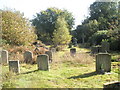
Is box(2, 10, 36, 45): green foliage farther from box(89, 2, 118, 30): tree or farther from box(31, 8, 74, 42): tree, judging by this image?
box(31, 8, 74, 42): tree

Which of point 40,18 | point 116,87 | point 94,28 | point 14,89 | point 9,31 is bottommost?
point 14,89

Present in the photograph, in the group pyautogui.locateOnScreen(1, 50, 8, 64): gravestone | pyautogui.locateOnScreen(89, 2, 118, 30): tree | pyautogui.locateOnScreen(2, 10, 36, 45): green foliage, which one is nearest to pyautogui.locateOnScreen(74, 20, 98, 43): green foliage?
pyautogui.locateOnScreen(89, 2, 118, 30): tree

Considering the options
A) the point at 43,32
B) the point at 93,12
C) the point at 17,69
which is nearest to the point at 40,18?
the point at 43,32

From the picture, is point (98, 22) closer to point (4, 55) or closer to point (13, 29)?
point (13, 29)

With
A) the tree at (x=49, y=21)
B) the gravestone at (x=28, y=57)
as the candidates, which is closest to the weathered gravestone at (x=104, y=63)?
the gravestone at (x=28, y=57)

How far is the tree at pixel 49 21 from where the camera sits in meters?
35.2

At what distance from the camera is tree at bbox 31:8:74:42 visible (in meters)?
35.2

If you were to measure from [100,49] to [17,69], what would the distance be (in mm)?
10315

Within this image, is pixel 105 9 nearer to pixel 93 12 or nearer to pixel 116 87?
pixel 93 12

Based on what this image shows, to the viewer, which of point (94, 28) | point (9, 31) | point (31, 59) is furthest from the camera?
point (94, 28)

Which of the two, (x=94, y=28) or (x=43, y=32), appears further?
(x=43, y=32)

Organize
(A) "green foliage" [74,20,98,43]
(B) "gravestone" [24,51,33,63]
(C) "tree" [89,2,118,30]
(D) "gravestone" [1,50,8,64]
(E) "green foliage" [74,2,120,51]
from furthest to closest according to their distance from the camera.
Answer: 1. (A) "green foliage" [74,20,98,43]
2. (C) "tree" [89,2,118,30]
3. (E) "green foliage" [74,2,120,51]
4. (B) "gravestone" [24,51,33,63]
5. (D) "gravestone" [1,50,8,64]

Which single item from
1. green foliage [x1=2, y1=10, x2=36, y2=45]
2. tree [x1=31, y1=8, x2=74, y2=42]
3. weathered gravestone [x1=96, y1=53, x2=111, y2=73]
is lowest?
weathered gravestone [x1=96, y1=53, x2=111, y2=73]

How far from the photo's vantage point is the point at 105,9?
32.4 m
